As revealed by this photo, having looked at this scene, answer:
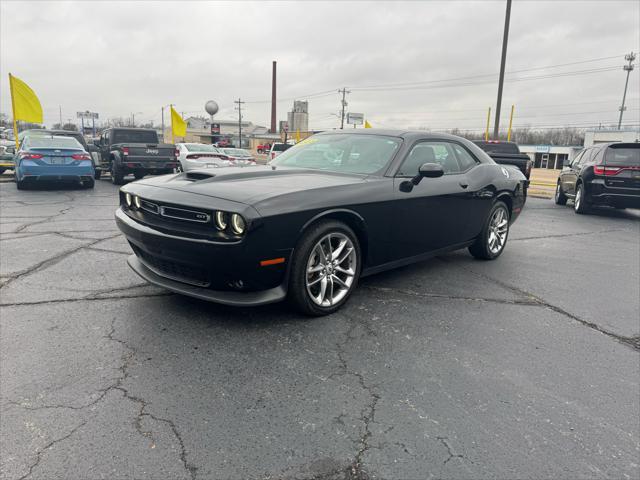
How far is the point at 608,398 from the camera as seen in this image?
2.65m

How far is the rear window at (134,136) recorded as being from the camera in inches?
661

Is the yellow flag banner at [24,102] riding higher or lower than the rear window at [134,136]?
higher

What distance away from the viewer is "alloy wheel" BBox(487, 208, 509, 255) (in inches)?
222

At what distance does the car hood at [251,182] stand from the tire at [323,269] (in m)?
0.36

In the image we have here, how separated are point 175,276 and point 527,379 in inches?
97.7

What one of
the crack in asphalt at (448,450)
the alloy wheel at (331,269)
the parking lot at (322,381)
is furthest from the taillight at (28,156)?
the crack in asphalt at (448,450)

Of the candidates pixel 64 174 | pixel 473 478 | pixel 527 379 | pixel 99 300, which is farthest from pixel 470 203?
pixel 64 174

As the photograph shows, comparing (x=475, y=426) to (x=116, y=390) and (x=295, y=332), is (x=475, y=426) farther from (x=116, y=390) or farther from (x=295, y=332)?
(x=116, y=390)

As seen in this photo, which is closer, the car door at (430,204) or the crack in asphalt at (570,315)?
the crack in asphalt at (570,315)

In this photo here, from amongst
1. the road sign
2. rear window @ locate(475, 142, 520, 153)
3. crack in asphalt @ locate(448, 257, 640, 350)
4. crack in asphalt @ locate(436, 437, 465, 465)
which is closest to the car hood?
crack in asphalt @ locate(436, 437, 465, 465)

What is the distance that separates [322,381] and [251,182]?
1.64 meters

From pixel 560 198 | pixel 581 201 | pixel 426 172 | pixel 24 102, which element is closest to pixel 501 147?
pixel 560 198

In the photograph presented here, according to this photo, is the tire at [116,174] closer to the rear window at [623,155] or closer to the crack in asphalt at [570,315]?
the crack in asphalt at [570,315]

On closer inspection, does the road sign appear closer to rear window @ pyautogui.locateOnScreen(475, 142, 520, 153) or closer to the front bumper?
rear window @ pyautogui.locateOnScreen(475, 142, 520, 153)
